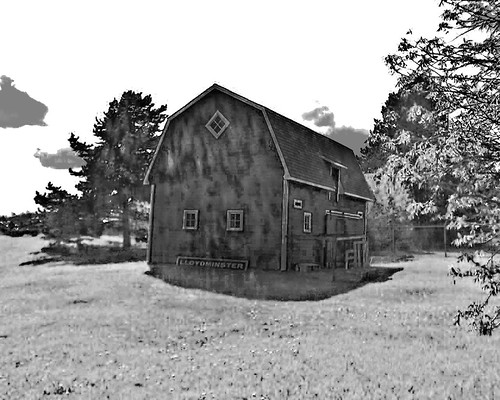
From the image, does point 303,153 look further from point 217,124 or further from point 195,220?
point 195,220

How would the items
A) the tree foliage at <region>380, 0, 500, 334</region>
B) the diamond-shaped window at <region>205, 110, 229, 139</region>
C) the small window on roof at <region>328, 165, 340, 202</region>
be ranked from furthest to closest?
the small window on roof at <region>328, 165, 340, 202</region> → the diamond-shaped window at <region>205, 110, 229, 139</region> → the tree foliage at <region>380, 0, 500, 334</region>

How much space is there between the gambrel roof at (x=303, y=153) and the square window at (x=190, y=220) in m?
3.58

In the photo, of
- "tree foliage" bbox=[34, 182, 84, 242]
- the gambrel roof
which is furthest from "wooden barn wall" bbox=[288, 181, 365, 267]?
"tree foliage" bbox=[34, 182, 84, 242]

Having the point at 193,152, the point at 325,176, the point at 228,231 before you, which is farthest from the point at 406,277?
the point at 193,152

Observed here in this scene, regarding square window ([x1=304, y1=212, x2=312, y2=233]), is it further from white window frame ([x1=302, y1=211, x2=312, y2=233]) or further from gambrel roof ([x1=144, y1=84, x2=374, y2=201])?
gambrel roof ([x1=144, y1=84, x2=374, y2=201])

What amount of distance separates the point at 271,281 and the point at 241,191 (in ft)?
18.1

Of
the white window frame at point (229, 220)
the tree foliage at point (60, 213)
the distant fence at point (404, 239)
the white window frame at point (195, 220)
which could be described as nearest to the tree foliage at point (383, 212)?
the distant fence at point (404, 239)

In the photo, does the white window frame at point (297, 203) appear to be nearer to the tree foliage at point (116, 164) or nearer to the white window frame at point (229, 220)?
the white window frame at point (229, 220)

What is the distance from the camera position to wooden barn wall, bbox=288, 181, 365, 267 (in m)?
21.2

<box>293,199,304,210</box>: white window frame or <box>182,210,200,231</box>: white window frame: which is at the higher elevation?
<box>293,199,304,210</box>: white window frame

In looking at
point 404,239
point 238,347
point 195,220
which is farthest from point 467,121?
point 404,239

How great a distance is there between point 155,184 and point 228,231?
5942 millimetres

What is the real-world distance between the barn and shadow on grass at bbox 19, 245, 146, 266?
695 centimetres

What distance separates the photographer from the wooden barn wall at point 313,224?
21.2 m
